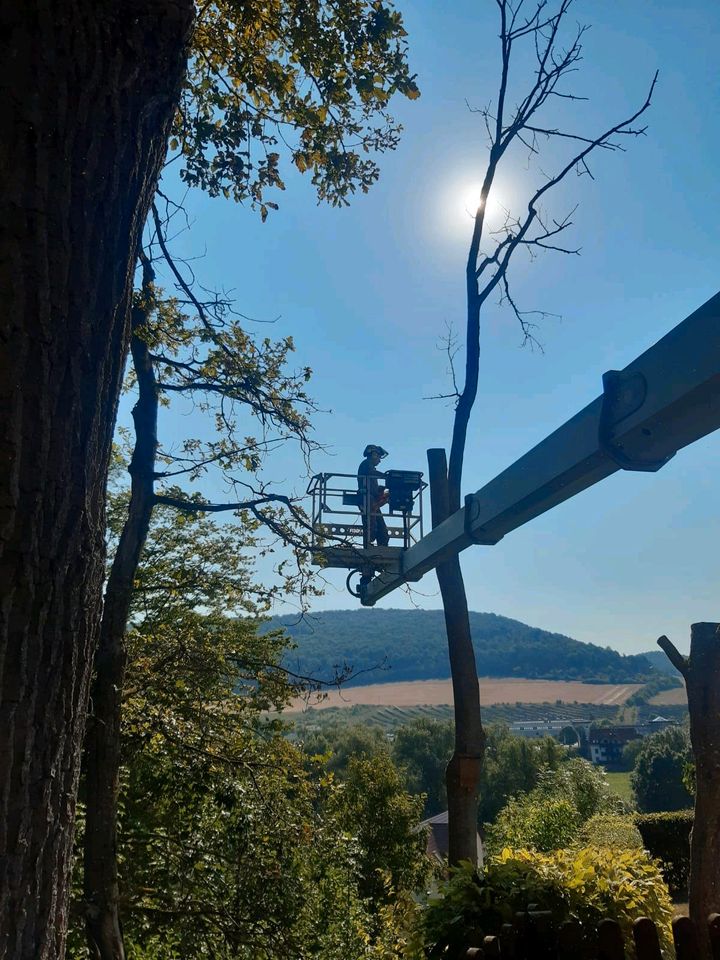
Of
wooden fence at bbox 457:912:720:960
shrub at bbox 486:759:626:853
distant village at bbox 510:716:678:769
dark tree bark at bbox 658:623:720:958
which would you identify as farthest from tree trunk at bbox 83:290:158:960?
distant village at bbox 510:716:678:769

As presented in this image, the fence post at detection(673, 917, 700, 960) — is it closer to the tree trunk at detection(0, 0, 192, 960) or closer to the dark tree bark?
the dark tree bark

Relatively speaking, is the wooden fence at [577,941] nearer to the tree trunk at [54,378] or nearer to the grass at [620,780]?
the tree trunk at [54,378]

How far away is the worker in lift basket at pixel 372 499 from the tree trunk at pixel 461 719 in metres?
0.58

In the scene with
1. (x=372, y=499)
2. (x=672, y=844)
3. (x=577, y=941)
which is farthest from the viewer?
(x=672, y=844)

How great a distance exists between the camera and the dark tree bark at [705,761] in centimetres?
604

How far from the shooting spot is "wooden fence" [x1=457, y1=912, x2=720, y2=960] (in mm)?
3934

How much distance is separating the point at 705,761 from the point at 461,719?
2.41m

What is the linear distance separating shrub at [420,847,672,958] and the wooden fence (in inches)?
6.3

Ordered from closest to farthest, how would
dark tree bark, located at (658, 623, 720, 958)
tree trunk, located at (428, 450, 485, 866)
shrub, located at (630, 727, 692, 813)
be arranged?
tree trunk, located at (428, 450, 485, 866) → dark tree bark, located at (658, 623, 720, 958) → shrub, located at (630, 727, 692, 813)

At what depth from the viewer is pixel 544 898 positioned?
15.9 feet

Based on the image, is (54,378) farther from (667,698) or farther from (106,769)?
(667,698)

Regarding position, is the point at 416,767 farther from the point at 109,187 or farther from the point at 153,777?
the point at 109,187

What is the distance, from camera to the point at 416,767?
58.2 metres

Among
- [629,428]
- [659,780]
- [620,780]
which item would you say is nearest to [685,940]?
[629,428]
